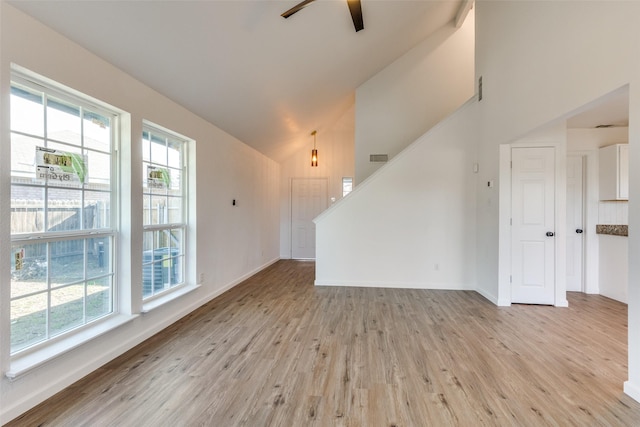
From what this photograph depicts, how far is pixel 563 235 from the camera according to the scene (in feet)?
11.9

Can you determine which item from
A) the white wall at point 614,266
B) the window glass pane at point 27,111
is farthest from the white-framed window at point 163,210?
the white wall at point 614,266

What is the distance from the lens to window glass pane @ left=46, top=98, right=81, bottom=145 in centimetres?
198

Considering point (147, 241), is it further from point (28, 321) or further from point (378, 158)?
point (378, 158)

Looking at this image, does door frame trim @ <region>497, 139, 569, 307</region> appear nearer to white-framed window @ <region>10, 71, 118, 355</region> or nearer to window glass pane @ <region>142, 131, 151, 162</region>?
window glass pane @ <region>142, 131, 151, 162</region>

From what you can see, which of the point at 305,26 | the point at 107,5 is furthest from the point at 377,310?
the point at 107,5

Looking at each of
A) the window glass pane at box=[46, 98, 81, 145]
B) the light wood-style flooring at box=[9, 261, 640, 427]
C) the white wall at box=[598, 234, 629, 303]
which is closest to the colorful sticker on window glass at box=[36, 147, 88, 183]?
the window glass pane at box=[46, 98, 81, 145]

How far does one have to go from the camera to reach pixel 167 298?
310cm

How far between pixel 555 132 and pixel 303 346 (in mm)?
4027

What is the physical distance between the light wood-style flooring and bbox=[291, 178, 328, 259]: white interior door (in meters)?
3.95

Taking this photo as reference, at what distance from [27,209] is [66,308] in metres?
0.80

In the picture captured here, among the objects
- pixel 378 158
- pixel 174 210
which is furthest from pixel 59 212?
pixel 378 158

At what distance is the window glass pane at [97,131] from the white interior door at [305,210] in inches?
205

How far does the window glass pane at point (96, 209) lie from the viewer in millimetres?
2277

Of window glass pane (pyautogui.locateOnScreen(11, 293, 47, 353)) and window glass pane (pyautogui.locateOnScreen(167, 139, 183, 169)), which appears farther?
window glass pane (pyautogui.locateOnScreen(167, 139, 183, 169))
